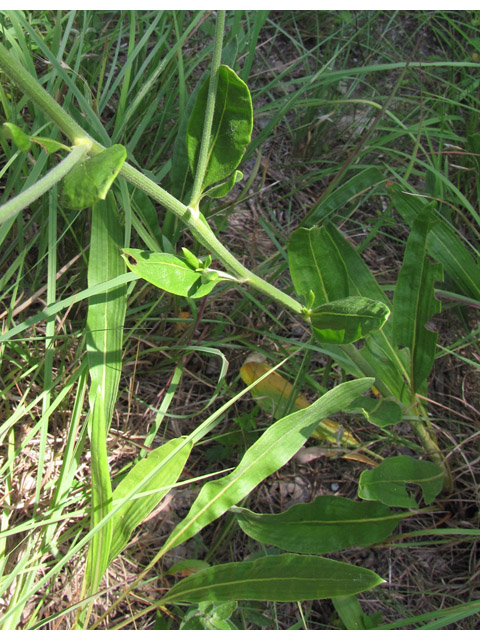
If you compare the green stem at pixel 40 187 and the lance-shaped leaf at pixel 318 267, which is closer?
the green stem at pixel 40 187

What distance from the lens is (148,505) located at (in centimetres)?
158

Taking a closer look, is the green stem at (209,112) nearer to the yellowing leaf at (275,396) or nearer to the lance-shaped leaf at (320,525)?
the yellowing leaf at (275,396)

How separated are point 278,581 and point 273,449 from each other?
0.34 m

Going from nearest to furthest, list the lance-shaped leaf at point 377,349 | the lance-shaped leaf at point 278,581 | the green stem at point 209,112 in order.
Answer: the green stem at point 209,112, the lance-shaped leaf at point 278,581, the lance-shaped leaf at point 377,349

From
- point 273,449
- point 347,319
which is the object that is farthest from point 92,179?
point 273,449

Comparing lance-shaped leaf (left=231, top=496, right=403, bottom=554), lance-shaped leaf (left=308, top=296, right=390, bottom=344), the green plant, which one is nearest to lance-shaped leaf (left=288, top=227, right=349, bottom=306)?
the green plant

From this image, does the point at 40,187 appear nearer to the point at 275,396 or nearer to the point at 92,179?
the point at 92,179

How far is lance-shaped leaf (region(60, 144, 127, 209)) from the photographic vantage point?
0.90 meters

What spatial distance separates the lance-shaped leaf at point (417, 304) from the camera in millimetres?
1639

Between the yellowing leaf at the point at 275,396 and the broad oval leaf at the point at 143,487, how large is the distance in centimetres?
35

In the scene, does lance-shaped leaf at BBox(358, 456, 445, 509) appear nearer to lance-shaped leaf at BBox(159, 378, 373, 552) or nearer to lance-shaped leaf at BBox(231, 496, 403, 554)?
lance-shaped leaf at BBox(231, 496, 403, 554)

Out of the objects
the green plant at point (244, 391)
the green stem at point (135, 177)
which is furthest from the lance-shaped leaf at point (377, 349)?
the green stem at point (135, 177)
